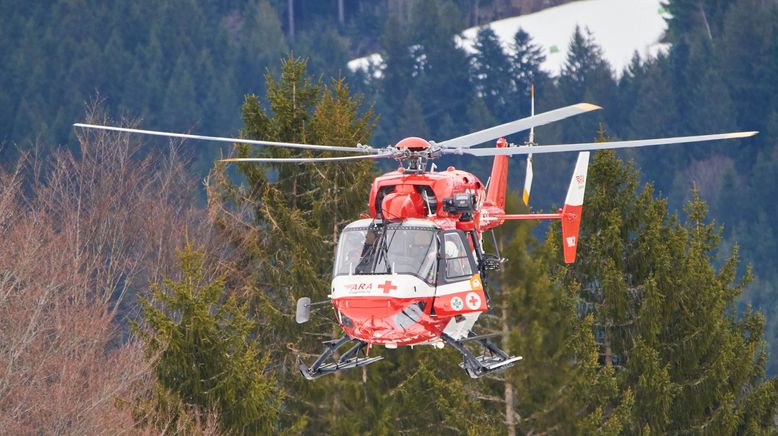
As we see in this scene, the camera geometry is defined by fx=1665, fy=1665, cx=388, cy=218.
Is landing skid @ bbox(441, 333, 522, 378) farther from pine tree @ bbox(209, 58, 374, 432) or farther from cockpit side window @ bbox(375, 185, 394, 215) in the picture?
pine tree @ bbox(209, 58, 374, 432)

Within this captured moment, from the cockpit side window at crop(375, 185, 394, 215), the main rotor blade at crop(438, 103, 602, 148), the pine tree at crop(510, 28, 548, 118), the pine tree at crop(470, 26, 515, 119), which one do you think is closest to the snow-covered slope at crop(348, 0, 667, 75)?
the pine tree at crop(510, 28, 548, 118)

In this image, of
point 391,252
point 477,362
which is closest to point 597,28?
point 477,362

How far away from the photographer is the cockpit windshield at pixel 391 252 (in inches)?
928

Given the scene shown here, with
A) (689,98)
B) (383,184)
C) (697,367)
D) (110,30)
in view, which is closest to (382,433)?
(697,367)

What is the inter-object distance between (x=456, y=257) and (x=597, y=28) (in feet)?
425

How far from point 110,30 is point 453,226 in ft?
327

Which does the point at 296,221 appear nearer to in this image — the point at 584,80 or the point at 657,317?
the point at 657,317

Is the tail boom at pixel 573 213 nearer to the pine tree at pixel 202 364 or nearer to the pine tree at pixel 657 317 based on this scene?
the pine tree at pixel 202 364

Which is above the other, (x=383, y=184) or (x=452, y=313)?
(x=383, y=184)

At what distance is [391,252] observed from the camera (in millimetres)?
23656

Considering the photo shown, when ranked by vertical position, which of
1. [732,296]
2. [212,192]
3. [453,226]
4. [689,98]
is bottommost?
[689,98]

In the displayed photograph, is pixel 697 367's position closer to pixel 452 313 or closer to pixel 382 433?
pixel 382 433

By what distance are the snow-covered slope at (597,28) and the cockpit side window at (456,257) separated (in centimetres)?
11637

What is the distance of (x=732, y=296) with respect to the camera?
135 feet
